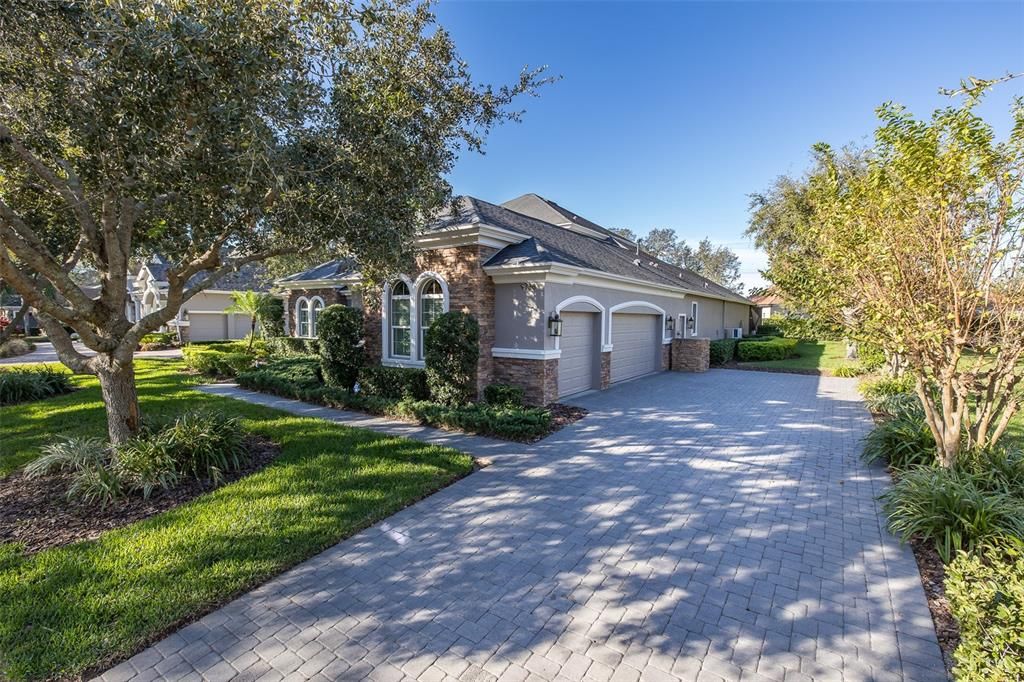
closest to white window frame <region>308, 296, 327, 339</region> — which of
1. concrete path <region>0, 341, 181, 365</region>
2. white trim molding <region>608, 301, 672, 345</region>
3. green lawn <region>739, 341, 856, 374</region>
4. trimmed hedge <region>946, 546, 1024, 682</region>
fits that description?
concrete path <region>0, 341, 181, 365</region>

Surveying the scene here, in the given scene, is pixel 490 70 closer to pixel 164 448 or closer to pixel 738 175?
pixel 164 448

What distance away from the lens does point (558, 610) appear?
3.56 metres

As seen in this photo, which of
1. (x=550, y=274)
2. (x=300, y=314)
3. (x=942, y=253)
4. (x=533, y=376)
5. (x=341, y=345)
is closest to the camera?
(x=942, y=253)

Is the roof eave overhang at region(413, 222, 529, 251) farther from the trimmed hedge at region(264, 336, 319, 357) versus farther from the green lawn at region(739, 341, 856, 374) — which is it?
the green lawn at region(739, 341, 856, 374)

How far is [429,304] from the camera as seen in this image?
11.7m

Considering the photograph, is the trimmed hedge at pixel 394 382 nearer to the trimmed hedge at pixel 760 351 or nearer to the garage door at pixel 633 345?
the garage door at pixel 633 345

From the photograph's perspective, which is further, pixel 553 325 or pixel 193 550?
pixel 553 325

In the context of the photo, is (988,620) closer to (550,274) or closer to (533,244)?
(550,274)

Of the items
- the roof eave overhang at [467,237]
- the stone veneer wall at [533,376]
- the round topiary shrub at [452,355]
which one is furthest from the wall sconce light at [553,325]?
the roof eave overhang at [467,237]

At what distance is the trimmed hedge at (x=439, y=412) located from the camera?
831 cm

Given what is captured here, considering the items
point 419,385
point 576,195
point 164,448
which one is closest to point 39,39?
point 164,448

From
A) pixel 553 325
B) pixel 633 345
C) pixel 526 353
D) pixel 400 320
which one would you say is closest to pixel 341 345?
pixel 400 320

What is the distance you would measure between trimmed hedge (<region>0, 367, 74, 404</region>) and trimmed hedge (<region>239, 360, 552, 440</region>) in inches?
211

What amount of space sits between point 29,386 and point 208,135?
11.2 meters
